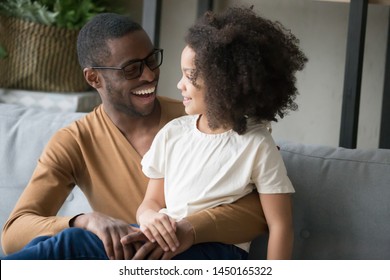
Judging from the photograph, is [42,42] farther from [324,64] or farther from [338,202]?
[338,202]

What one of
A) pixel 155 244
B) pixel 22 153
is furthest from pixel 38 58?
pixel 155 244

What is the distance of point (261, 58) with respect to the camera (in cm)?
162

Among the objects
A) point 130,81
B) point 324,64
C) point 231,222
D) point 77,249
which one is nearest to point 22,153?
point 130,81

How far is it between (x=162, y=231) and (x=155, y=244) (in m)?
0.04

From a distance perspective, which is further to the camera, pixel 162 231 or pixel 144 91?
pixel 144 91

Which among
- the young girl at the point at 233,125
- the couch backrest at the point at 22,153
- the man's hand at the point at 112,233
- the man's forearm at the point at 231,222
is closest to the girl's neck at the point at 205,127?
the young girl at the point at 233,125

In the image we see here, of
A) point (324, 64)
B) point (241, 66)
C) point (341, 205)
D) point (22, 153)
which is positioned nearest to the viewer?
point (241, 66)

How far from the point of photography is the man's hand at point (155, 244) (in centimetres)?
163

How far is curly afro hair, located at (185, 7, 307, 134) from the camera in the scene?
1621 millimetres

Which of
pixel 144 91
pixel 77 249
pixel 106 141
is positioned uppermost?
pixel 144 91

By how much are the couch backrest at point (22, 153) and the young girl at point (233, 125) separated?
0.61 metres

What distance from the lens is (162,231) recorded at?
1.63 meters

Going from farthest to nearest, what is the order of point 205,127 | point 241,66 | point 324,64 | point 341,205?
point 324,64, point 341,205, point 205,127, point 241,66

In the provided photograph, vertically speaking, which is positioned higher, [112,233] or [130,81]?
[130,81]
